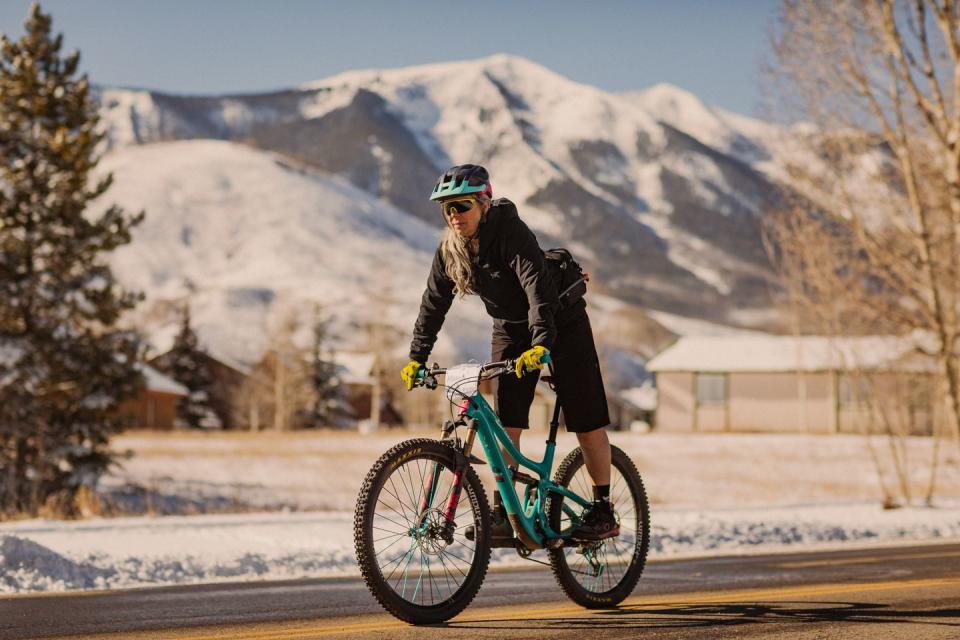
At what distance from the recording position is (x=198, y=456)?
165 feet

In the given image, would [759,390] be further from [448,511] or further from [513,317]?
[448,511]

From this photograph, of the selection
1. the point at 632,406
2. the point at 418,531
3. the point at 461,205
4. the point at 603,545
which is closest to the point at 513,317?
the point at 461,205

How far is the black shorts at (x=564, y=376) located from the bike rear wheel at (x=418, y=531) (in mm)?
685

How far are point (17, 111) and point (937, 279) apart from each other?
23426 mm

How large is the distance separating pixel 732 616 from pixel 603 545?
93 cm

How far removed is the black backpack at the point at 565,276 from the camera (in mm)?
6883

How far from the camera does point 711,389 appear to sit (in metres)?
74.0

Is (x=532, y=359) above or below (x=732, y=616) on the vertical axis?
above

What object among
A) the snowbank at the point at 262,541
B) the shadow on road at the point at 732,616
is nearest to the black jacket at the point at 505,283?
the shadow on road at the point at 732,616

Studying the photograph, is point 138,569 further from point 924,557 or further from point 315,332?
point 315,332

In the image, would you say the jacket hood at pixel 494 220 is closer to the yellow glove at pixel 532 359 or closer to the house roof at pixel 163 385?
the yellow glove at pixel 532 359

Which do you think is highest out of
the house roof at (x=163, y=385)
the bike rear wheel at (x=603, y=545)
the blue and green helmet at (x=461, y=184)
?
the house roof at (x=163, y=385)

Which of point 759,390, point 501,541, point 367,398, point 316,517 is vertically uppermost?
point 367,398

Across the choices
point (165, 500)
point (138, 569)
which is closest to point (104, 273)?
point (165, 500)
